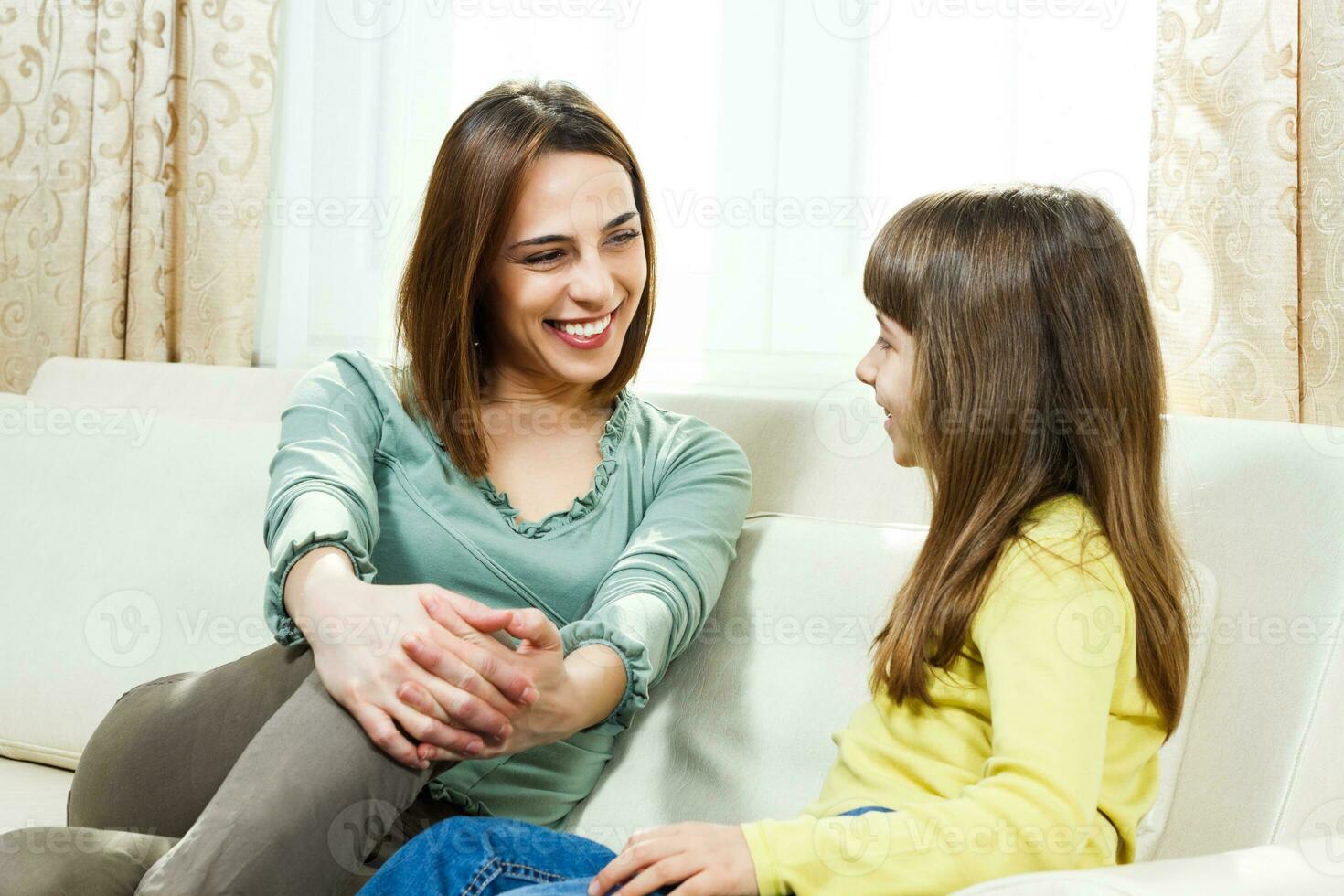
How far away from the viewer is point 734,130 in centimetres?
196

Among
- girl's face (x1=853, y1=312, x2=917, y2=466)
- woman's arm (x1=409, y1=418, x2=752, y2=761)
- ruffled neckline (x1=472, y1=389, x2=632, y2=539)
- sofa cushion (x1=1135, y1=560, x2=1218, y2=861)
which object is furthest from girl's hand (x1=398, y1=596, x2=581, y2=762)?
sofa cushion (x1=1135, y1=560, x2=1218, y2=861)

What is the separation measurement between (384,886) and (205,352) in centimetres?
162

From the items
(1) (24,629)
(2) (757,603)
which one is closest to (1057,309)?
(2) (757,603)

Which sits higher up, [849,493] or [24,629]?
[849,493]

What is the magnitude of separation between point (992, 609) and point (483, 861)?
0.42 meters

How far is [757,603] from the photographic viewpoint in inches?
50.6

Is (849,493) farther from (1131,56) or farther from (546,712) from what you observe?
(1131,56)

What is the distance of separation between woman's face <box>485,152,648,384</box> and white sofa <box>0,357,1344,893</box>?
0.94ft

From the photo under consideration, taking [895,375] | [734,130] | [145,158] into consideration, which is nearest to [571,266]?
[895,375]

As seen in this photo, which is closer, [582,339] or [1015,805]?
[1015,805]

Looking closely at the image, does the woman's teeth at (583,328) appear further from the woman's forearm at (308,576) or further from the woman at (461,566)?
the woman's forearm at (308,576)

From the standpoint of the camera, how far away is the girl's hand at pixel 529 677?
3.15 feet

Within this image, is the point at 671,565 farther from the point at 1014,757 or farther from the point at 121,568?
the point at 121,568

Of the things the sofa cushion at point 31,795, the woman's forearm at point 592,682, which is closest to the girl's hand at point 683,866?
the woman's forearm at point 592,682
